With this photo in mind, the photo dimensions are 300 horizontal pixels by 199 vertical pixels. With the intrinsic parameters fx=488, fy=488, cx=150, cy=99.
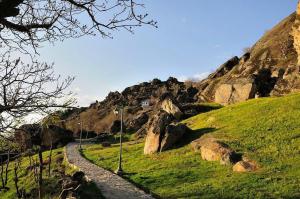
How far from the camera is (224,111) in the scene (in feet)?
212

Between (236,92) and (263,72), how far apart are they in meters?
6.38

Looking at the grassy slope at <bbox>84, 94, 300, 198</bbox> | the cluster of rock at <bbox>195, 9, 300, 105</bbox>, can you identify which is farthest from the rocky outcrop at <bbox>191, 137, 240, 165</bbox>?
the cluster of rock at <bbox>195, 9, 300, 105</bbox>

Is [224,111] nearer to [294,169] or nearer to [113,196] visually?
[294,169]

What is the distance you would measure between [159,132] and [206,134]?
16.9ft

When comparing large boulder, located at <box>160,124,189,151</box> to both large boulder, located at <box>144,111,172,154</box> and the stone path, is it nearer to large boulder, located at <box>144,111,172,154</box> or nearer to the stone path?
large boulder, located at <box>144,111,172,154</box>

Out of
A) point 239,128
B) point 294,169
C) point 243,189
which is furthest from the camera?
point 239,128

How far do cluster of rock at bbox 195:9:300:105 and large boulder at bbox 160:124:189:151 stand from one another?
26634 millimetres

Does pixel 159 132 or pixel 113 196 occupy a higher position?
pixel 159 132

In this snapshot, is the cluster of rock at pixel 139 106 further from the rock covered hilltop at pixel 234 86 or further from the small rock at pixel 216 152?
the small rock at pixel 216 152

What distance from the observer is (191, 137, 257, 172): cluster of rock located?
35022mm

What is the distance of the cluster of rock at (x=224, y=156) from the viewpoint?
35.0 metres

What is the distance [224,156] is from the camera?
38094mm

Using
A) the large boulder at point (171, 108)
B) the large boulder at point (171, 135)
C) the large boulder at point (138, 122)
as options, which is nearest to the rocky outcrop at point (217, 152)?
the large boulder at point (171, 135)

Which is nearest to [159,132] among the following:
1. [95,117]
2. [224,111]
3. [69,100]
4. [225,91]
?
[224,111]
